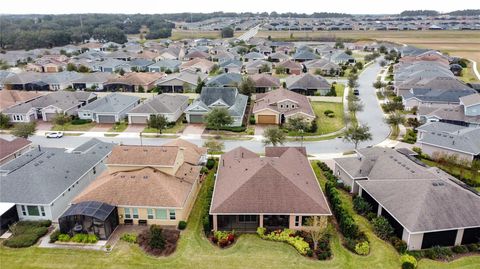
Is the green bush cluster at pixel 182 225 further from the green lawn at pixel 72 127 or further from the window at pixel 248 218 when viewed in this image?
the green lawn at pixel 72 127

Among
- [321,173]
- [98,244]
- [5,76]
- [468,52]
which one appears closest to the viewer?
[98,244]

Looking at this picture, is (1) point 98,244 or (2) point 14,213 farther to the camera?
(2) point 14,213

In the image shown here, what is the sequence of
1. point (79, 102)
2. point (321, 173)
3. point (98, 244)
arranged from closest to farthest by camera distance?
1. point (98, 244)
2. point (321, 173)
3. point (79, 102)

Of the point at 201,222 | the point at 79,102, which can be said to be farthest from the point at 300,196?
the point at 79,102

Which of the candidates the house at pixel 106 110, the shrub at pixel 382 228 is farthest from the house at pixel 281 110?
the shrub at pixel 382 228

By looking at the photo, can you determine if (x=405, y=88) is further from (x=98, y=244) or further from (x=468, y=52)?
(x=468, y=52)

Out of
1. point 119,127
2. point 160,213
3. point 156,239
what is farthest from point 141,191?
point 119,127
